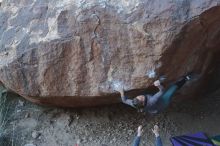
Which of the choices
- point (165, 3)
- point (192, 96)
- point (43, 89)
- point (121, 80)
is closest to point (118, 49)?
point (121, 80)

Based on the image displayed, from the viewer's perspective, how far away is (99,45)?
10.8ft

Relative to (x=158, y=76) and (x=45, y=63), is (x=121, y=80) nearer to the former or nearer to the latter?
(x=158, y=76)

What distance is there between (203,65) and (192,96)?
549 millimetres

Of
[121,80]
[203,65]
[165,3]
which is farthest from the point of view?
[203,65]

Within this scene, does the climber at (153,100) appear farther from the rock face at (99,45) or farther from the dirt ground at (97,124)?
the dirt ground at (97,124)

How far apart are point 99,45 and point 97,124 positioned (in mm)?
948

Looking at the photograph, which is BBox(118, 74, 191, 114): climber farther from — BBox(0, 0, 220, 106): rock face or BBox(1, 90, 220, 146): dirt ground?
BBox(1, 90, 220, 146): dirt ground

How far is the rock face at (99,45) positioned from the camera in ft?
10.1

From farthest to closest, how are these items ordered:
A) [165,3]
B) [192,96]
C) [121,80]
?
[192,96] < [121,80] < [165,3]

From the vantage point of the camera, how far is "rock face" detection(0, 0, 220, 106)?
307cm

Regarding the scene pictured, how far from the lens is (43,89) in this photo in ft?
11.6

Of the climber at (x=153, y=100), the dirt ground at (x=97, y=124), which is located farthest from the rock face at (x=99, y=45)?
the dirt ground at (x=97, y=124)

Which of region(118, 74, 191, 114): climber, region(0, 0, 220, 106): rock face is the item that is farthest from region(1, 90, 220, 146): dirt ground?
region(118, 74, 191, 114): climber

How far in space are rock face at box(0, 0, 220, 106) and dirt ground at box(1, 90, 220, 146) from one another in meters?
0.33
